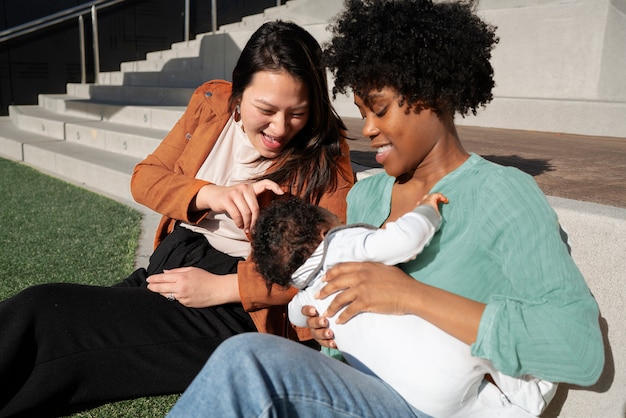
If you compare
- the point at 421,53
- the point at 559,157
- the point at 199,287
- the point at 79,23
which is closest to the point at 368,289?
the point at 421,53

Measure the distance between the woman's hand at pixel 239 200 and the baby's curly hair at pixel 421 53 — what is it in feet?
1.74

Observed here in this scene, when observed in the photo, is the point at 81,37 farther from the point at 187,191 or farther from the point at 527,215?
the point at 527,215

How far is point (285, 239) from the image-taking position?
1.76 meters

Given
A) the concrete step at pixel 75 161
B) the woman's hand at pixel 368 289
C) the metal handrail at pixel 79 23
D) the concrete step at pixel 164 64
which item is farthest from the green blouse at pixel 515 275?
the metal handrail at pixel 79 23

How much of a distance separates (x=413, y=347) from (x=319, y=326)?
0.33 meters

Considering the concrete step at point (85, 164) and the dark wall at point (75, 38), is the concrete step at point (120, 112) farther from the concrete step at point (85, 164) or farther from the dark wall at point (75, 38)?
the dark wall at point (75, 38)

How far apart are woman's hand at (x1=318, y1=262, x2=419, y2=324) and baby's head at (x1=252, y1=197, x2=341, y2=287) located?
20 cm

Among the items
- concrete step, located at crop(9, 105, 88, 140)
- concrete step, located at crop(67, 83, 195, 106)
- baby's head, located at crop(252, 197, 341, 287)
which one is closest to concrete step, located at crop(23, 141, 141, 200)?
concrete step, located at crop(9, 105, 88, 140)

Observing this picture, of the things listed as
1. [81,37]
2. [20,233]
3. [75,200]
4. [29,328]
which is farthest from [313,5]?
[29,328]

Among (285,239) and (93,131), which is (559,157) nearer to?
(285,239)

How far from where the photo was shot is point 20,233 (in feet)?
13.7

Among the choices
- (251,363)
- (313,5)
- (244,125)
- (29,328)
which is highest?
(313,5)

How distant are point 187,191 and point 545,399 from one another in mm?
1348

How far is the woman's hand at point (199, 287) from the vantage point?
203 cm
